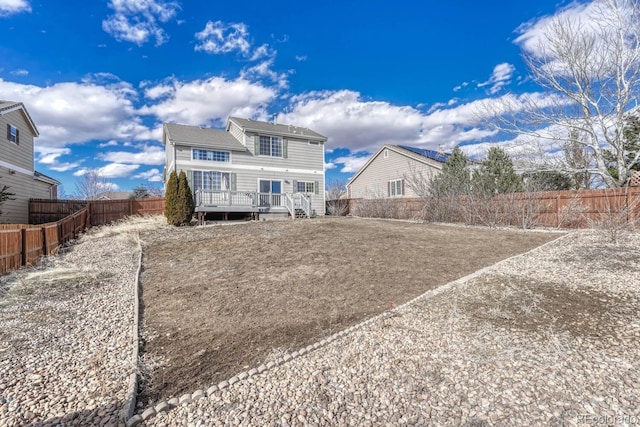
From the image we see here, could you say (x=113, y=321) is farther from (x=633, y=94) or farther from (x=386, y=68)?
(x=633, y=94)

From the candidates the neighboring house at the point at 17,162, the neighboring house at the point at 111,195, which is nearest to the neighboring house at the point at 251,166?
the neighboring house at the point at 17,162

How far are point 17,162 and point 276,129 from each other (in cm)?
1277

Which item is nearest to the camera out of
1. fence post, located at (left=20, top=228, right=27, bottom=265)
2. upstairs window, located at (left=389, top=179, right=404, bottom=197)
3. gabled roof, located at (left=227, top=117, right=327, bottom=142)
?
fence post, located at (left=20, top=228, right=27, bottom=265)

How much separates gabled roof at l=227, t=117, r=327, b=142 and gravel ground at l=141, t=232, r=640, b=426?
15744mm

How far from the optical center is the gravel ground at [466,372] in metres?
2.31

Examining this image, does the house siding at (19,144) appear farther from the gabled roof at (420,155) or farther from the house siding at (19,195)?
the gabled roof at (420,155)

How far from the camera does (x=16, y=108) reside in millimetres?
13836

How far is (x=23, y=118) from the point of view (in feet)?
48.8

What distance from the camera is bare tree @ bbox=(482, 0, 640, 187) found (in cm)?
1169

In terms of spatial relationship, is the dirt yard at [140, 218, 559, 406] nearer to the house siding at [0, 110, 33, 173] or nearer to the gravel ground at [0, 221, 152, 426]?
the gravel ground at [0, 221, 152, 426]

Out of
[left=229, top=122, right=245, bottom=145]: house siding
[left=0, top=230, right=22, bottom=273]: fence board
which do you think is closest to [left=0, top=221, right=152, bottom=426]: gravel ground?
[left=0, top=230, right=22, bottom=273]: fence board

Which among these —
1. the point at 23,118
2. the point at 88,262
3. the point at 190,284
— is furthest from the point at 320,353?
the point at 23,118

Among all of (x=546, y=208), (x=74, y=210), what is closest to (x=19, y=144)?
(x=74, y=210)

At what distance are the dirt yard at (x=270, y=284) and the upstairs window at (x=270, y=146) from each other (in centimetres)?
883
